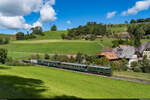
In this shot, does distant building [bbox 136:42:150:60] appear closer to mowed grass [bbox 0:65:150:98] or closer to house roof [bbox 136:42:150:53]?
house roof [bbox 136:42:150:53]

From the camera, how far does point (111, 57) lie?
34.9m

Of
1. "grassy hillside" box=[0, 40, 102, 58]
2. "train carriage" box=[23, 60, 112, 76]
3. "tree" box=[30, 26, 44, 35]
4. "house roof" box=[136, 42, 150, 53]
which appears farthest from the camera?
"tree" box=[30, 26, 44, 35]

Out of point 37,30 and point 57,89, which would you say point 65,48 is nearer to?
point 57,89

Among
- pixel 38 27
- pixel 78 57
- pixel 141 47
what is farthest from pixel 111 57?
pixel 38 27

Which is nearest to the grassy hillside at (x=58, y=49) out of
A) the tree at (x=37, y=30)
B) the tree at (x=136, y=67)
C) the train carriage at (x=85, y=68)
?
the tree at (x=136, y=67)

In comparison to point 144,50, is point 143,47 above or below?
above

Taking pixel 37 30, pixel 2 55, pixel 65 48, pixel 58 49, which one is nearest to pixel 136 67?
pixel 2 55

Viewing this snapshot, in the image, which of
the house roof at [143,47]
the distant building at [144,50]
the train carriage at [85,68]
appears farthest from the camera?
the house roof at [143,47]

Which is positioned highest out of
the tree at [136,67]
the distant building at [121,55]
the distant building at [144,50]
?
the distant building at [144,50]

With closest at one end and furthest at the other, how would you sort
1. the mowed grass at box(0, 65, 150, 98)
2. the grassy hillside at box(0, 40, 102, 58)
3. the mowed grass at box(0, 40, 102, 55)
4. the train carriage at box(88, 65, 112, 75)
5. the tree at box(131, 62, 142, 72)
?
the mowed grass at box(0, 65, 150, 98), the train carriage at box(88, 65, 112, 75), the tree at box(131, 62, 142, 72), the grassy hillside at box(0, 40, 102, 58), the mowed grass at box(0, 40, 102, 55)

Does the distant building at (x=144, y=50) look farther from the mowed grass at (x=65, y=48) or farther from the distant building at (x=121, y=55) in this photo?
the mowed grass at (x=65, y=48)

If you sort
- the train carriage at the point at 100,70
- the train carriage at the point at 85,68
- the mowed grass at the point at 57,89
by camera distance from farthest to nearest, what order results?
the train carriage at the point at 85,68
the train carriage at the point at 100,70
the mowed grass at the point at 57,89

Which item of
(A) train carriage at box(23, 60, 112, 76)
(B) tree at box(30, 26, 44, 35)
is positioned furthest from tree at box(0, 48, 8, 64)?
(B) tree at box(30, 26, 44, 35)

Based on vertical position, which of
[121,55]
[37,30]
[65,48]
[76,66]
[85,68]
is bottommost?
[85,68]
